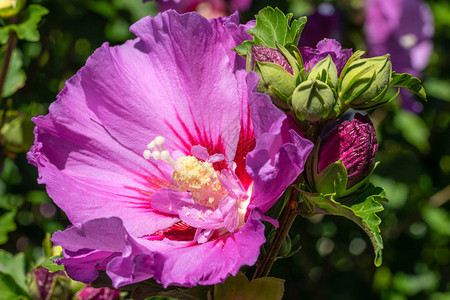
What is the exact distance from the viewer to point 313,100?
3.50 ft

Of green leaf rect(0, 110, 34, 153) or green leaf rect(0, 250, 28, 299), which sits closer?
green leaf rect(0, 250, 28, 299)

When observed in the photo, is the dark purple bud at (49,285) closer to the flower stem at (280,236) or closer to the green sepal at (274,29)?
the flower stem at (280,236)

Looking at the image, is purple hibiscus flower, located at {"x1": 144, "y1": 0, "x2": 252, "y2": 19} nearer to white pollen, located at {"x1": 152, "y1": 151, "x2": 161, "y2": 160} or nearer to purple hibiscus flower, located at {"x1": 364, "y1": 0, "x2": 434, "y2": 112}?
purple hibiscus flower, located at {"x1": 364, "y1": 0, "x2": 434, "y2": 112}

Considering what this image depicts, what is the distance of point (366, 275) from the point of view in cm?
296

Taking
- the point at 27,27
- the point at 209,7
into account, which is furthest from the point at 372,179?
the point at 27,27

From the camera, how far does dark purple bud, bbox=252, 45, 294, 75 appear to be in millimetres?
1139

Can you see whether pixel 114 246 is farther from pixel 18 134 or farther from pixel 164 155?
pixel 18 134

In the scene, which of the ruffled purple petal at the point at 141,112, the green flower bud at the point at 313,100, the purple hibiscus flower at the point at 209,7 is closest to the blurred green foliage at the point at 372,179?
the purple hibiscus flower at the point at 209,7

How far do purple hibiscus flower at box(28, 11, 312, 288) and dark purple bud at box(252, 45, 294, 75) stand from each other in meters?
0.06

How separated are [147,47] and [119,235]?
0.46 meters

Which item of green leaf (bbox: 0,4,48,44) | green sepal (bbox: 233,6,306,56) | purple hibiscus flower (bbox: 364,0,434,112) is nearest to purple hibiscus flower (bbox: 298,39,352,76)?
green sepal (bbox: 233,6,306,56)

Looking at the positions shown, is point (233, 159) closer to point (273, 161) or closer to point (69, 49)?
point (273, 161)

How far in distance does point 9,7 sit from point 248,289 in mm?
1229

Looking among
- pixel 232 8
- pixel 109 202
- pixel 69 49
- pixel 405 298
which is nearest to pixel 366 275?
pixel 405 298
